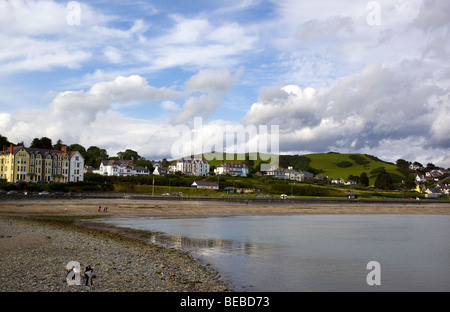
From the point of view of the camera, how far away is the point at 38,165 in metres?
97.0

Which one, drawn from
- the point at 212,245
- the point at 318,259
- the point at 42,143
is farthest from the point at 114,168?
the point at 318,259

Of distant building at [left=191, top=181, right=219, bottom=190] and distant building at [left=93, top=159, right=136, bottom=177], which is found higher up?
distant building at [left=93, top=159, right=136, bottom=177]

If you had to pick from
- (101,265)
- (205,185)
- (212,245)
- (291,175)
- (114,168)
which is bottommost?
(212,245)

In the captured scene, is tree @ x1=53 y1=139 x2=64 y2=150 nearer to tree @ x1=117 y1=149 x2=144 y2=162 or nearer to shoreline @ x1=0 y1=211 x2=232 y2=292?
tree @ x1=117 y1=149 x2=144 y2=162

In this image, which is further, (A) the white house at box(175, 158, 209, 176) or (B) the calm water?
(A) the white house at box(175, 158, 209, 176)

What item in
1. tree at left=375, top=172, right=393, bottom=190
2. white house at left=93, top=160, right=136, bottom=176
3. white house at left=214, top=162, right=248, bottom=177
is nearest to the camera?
white house at left=93, top=160, right=136, bottom=176

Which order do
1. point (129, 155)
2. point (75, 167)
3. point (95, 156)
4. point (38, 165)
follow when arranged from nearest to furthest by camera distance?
point (38, 165) → point (75, 167) → point (95, 156) → point (129, 155)

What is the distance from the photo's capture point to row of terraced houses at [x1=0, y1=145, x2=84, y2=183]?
9175 centimetres

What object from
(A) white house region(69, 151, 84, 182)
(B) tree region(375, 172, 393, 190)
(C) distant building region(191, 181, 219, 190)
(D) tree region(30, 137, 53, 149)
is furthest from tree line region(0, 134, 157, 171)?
(B) tree region(375, 172, 393, 190)

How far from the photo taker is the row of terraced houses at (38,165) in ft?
301

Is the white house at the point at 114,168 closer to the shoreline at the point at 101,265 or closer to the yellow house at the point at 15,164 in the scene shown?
the yellow house at the point at 15,164

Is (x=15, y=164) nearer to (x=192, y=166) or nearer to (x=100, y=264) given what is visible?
(x=192, y=166)
